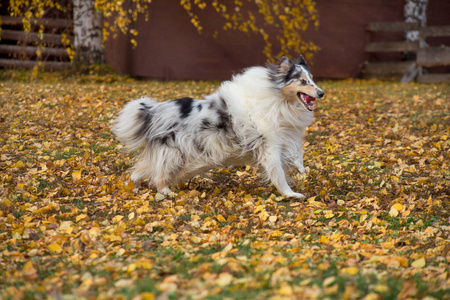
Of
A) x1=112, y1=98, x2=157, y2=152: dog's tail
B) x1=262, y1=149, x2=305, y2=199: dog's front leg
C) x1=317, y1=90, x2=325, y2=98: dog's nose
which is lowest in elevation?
x1=262, y1=149, x2=305, y2=199: dog's front leg

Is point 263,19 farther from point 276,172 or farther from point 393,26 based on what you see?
point 276,172

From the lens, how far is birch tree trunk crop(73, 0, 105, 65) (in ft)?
40.7

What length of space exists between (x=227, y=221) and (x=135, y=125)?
148 centimetres

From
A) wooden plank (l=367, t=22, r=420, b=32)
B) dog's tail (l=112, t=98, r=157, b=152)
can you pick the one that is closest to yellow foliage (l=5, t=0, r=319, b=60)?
wooden plank (l=367, t=22, r=420, b=32)

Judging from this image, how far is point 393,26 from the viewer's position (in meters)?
14.4

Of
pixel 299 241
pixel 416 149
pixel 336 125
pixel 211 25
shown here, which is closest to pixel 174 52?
pixel 211 25

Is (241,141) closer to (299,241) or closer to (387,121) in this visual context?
(299,241)

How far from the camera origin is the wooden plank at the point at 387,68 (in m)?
14.5

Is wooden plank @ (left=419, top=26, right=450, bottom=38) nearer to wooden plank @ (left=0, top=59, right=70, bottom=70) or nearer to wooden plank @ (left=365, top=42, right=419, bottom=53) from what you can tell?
wooden plank @ (left=365, top=42, right=419, bottom=53)

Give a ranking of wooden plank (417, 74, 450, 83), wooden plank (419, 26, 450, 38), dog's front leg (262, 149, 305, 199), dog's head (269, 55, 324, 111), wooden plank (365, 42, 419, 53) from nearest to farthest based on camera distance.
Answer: dog's head (269, 55, 324, 111), dog's front leg (262, 149, 305, 199), wooden plank (419, 26, 450, 38), wooden plank (417, 74, 450, 83), wooden plank (365, 42, 419, 53)

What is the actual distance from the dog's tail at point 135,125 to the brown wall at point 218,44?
8.26 m

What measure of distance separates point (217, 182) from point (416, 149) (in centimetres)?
298

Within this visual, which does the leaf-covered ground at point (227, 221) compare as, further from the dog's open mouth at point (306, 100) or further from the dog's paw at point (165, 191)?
the dog's open mouth at point (306, 100)

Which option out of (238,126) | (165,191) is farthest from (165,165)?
(238,126)
